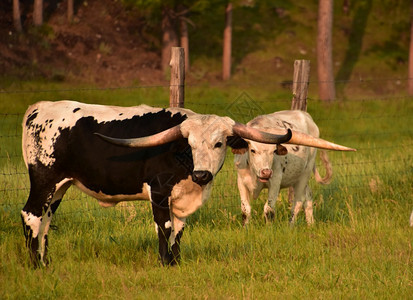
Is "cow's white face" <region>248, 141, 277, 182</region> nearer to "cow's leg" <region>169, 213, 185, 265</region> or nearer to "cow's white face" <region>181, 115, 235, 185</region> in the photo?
"cow's leg" <region>169, 213, 185, 265</region>

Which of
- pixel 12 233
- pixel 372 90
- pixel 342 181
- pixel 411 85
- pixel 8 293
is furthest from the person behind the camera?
pixel 372 90

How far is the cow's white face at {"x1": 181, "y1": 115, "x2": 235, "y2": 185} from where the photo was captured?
5.70 m

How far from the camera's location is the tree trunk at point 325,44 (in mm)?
21172

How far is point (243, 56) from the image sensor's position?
1077 inches

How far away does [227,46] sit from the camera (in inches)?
977

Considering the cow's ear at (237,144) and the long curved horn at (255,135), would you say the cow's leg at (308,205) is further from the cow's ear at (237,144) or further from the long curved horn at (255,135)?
the long curved horn at (255,135)

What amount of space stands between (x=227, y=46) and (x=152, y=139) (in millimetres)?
19385

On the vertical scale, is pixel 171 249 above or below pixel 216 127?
below

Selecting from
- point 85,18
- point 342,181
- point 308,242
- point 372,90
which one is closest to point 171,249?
point 308,242

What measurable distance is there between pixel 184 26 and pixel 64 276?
1876cm

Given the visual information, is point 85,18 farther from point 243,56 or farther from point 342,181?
point 342,181

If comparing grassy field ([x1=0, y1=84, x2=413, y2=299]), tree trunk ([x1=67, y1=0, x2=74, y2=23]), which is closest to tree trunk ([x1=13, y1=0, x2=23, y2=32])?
tree trunk ([x1=67, y1=0, x2=74, y2=23])

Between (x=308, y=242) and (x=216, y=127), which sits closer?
(x=216, y=127)

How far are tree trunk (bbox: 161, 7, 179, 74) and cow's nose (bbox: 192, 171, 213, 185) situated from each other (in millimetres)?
18397
